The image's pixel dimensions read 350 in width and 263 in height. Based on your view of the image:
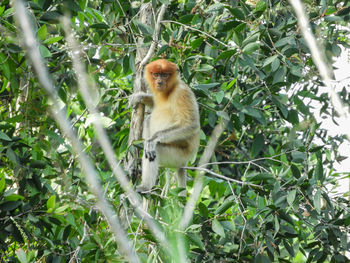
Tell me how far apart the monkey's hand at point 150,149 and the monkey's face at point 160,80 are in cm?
64

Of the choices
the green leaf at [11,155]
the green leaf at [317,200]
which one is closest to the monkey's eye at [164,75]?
the green leaf at [11,155]

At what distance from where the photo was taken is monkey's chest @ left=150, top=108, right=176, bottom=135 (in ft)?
19.0

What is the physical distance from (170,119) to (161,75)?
67 cm

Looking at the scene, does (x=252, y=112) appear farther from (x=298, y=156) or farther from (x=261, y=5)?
(x=261, y=5)

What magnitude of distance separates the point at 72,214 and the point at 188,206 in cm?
137

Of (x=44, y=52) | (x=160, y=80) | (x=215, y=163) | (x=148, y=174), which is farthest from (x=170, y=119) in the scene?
(x=44, y=52)

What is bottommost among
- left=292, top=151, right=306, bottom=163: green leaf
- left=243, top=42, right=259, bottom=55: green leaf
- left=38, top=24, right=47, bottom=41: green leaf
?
left=292, top=151, right=306, bottom=163: green leaf

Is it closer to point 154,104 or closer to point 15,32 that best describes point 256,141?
point 154,104

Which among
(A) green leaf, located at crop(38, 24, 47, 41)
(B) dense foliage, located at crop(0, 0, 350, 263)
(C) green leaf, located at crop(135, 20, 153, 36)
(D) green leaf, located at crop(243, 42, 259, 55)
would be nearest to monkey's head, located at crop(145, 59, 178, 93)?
(B) dense foliage, located at crop(0, 0, 350, 263)

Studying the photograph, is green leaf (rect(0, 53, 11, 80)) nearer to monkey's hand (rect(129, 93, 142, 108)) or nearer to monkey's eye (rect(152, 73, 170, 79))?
monkey's hand (rect(129, 93, 142, 108))

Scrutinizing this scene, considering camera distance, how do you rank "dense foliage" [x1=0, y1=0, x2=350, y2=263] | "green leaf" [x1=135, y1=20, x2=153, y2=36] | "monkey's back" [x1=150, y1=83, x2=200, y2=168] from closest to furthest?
"dense foliage" [x1=0, y1=0, x2=350, y2=263]
"green leaf" [x1=135, y1=20, x2=153, y2=36]
"monkey's back" [x1=150, y1=83, x2=200, y2=168]

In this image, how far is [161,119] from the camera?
19.3 feet

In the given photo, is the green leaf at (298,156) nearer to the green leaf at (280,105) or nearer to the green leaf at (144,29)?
the green leaf at (280,105)

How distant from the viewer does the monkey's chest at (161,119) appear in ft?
19.0
